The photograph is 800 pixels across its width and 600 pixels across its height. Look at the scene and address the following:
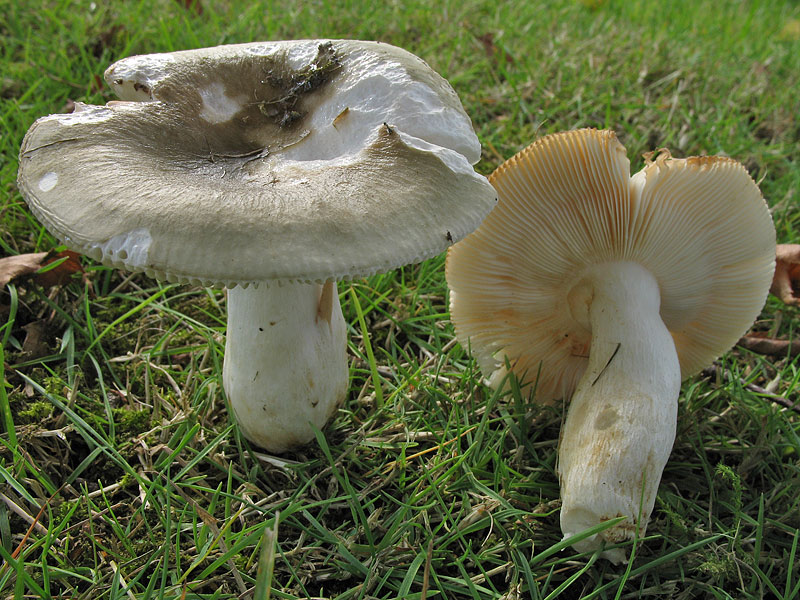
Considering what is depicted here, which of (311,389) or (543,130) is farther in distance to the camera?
(543,130)

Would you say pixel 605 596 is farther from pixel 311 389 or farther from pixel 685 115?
pixel 685 115

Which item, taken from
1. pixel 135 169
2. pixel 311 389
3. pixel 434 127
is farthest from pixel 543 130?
pixel 135 169

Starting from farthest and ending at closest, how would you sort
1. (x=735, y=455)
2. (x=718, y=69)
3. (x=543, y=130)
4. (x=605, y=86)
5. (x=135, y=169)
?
(x=718, y=69)
(x=605, y=86)
(x=543, y=130)
(x=735, y=455)
(x=135, y=169)

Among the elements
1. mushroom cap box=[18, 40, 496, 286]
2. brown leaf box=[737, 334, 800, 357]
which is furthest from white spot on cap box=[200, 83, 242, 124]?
brown leaf box=[737, 334, 800, 357]

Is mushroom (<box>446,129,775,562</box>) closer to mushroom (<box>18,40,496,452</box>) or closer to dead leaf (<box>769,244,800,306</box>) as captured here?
mushroom (<box>18,40,496,452</box>)

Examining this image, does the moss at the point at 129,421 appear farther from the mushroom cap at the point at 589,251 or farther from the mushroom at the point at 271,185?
the mushroom cap at the point at 589,251

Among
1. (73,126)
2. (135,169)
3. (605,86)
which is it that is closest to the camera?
(135,169)

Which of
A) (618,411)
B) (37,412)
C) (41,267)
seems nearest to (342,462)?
(618,411)
